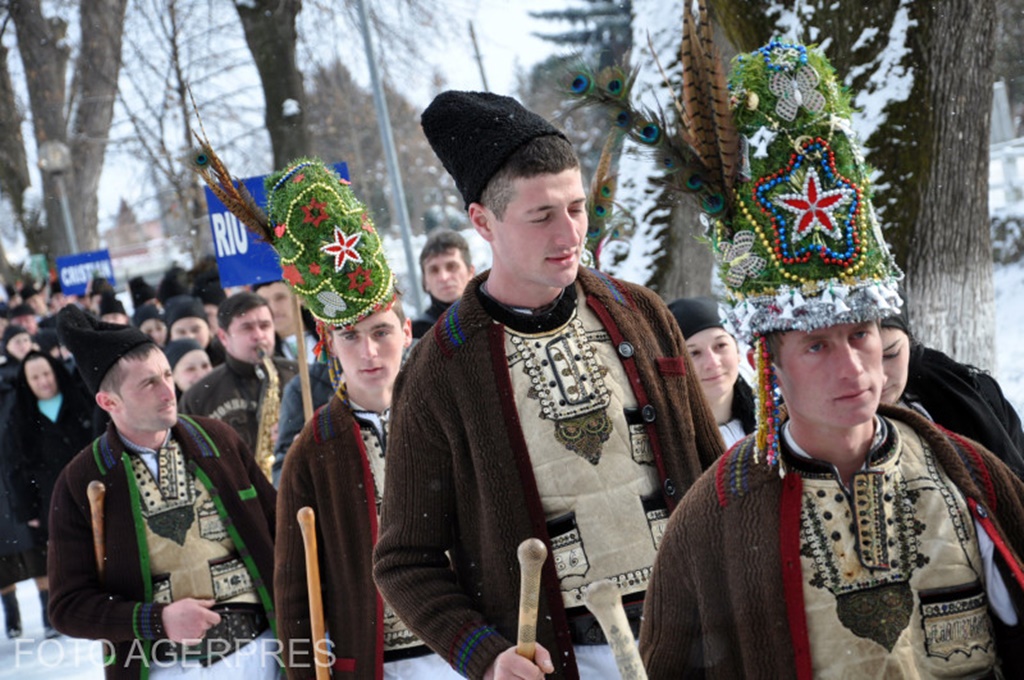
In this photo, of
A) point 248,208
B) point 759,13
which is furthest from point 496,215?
point 759,13

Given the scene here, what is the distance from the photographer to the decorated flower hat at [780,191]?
2463mm

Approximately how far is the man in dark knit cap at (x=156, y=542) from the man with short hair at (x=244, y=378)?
231 cm

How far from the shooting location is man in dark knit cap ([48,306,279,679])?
15.2 ft

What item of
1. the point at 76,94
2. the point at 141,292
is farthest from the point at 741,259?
the point at 76,94

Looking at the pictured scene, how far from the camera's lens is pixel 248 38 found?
1639 cm

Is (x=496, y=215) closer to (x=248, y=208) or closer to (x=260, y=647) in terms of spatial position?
(x=248, y=208)

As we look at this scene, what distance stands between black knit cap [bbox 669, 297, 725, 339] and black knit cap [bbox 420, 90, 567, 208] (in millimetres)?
1862

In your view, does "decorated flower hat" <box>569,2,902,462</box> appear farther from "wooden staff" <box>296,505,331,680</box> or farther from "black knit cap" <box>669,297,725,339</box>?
"black knit cap" <box>669,297,725,339</box>

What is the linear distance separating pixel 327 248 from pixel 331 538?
39.9 inches

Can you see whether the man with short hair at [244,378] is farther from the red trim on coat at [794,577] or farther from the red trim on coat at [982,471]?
the red trim on coat at [982,471]

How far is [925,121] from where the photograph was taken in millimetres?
7164

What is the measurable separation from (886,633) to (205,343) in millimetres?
8148

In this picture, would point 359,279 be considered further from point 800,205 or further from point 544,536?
point 800,205

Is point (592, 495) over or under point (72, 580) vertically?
over
